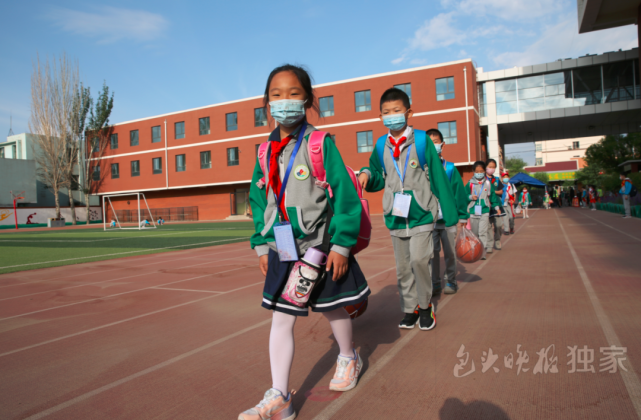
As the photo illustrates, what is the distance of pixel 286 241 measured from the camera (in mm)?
2307

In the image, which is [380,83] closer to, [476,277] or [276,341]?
[476,277]

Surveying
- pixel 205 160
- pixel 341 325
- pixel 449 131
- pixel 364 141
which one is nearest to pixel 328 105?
pixel 364 141

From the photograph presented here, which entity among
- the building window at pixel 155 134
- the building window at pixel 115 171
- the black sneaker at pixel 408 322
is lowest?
the black sneaker at pixel 408 322

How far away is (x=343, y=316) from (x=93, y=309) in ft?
13.3

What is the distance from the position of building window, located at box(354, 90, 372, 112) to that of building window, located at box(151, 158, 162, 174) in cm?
2395

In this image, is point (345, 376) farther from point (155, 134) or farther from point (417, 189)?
point (155, 134)

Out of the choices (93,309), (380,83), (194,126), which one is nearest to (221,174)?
(194,126)

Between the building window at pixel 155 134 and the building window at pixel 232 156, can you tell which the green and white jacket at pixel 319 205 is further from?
the building window at pixel 155 134

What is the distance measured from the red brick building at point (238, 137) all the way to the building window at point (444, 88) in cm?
8

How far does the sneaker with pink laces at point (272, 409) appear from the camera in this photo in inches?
→ 89.3

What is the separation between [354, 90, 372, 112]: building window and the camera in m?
37.3

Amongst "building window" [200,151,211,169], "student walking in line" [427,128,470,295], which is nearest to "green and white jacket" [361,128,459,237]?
"student walking in line" [427,128,470,295]

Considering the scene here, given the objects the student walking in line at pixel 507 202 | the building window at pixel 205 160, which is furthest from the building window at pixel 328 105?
the student walking in line at pixel 507 202

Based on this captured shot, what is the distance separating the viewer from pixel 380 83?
36.4 metres
